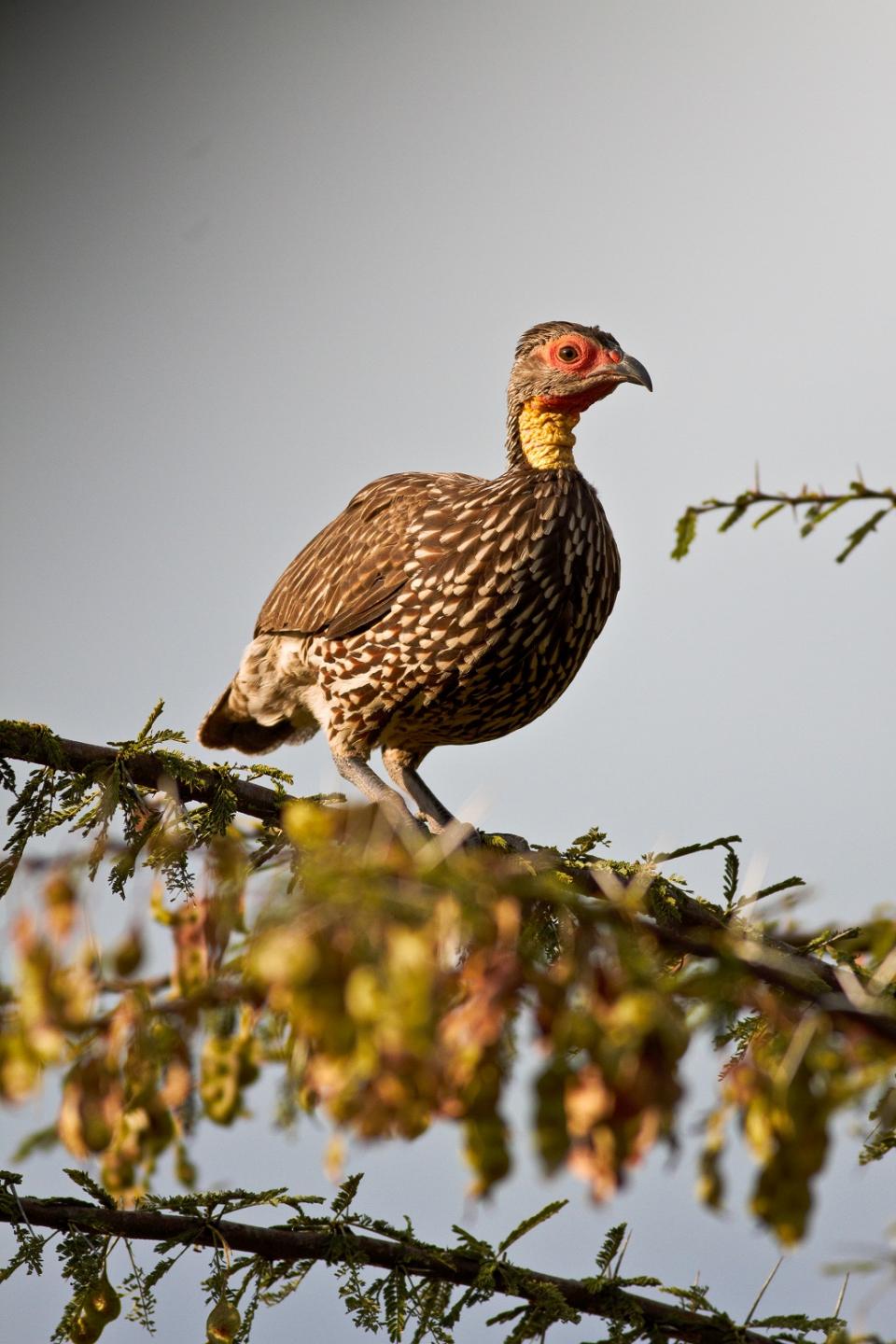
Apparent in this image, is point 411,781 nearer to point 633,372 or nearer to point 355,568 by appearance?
point 355,568

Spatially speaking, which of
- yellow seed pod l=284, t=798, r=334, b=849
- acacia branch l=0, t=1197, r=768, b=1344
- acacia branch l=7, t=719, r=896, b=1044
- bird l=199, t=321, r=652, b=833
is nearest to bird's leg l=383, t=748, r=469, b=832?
bird l=199, t=321, r=652, b=833

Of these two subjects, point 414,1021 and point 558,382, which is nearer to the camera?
point 414,1021

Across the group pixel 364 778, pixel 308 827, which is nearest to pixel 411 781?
pixel 364 778

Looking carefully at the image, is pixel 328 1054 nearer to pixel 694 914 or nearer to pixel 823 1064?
pixel 823 1064

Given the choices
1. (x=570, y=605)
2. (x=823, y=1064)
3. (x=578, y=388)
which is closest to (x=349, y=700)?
(x=570, y=605)

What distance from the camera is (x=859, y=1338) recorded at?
6.27 ft

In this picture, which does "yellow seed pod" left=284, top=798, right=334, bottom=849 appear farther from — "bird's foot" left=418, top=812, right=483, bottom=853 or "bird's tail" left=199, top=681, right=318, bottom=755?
"bird's tail" left=199, top=681, right=318, bottom=755

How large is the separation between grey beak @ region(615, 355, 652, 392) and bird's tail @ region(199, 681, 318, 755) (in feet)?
7.15

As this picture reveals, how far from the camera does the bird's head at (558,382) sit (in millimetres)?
6863

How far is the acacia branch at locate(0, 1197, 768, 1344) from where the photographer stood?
3.30 m

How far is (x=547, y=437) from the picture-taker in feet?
22.9

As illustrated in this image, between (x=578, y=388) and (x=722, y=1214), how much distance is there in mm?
5639

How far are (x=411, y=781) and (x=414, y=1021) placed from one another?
5620 millimetres

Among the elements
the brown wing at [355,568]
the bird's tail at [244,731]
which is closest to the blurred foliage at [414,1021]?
the brown wing at [355,568]
